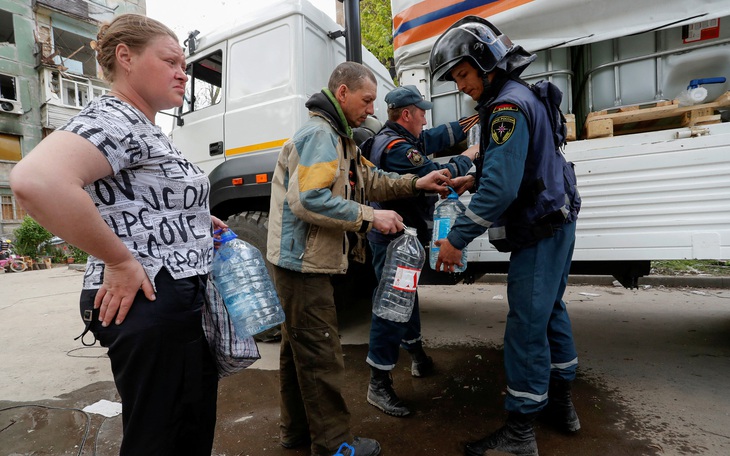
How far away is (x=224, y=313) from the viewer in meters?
1.40

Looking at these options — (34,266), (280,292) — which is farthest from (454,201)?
(34,266)

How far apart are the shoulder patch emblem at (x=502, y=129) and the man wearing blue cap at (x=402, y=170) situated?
602 millimetres

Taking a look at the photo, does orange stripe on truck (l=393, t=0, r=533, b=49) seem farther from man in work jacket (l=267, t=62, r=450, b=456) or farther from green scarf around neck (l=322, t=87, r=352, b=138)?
green scarf around neck (l=322, t=87, r=352, b=138)

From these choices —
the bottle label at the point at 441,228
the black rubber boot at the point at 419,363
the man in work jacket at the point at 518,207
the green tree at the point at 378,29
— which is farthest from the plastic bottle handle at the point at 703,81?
the green tree at the point at 378,29

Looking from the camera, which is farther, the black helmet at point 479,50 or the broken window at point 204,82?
the broken window at point 204,82

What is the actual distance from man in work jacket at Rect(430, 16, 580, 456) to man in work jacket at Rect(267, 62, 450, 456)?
454mm

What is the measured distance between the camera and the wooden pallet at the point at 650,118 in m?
2.16

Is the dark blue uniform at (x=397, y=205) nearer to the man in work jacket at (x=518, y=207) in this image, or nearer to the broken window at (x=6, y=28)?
the man in work jacket at (x=518, y=207)

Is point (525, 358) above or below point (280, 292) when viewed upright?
below

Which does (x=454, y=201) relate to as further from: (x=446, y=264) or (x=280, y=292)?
(x=280, y=292)

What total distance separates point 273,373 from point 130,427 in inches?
78.5

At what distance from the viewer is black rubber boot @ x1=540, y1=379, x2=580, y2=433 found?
2.07 metres

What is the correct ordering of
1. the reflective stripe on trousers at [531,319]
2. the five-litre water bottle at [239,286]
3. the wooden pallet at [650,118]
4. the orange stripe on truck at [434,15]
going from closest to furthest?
1. the five-litre water bottle at [239,286]
2. the reflective stripe on trousers at [531,319]
3. the wooden pallet at [650,118]
4. the orange stripe on truck at [434,15]

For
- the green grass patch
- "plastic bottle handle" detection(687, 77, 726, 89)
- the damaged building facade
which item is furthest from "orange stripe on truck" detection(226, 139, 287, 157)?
the damaged building facade
